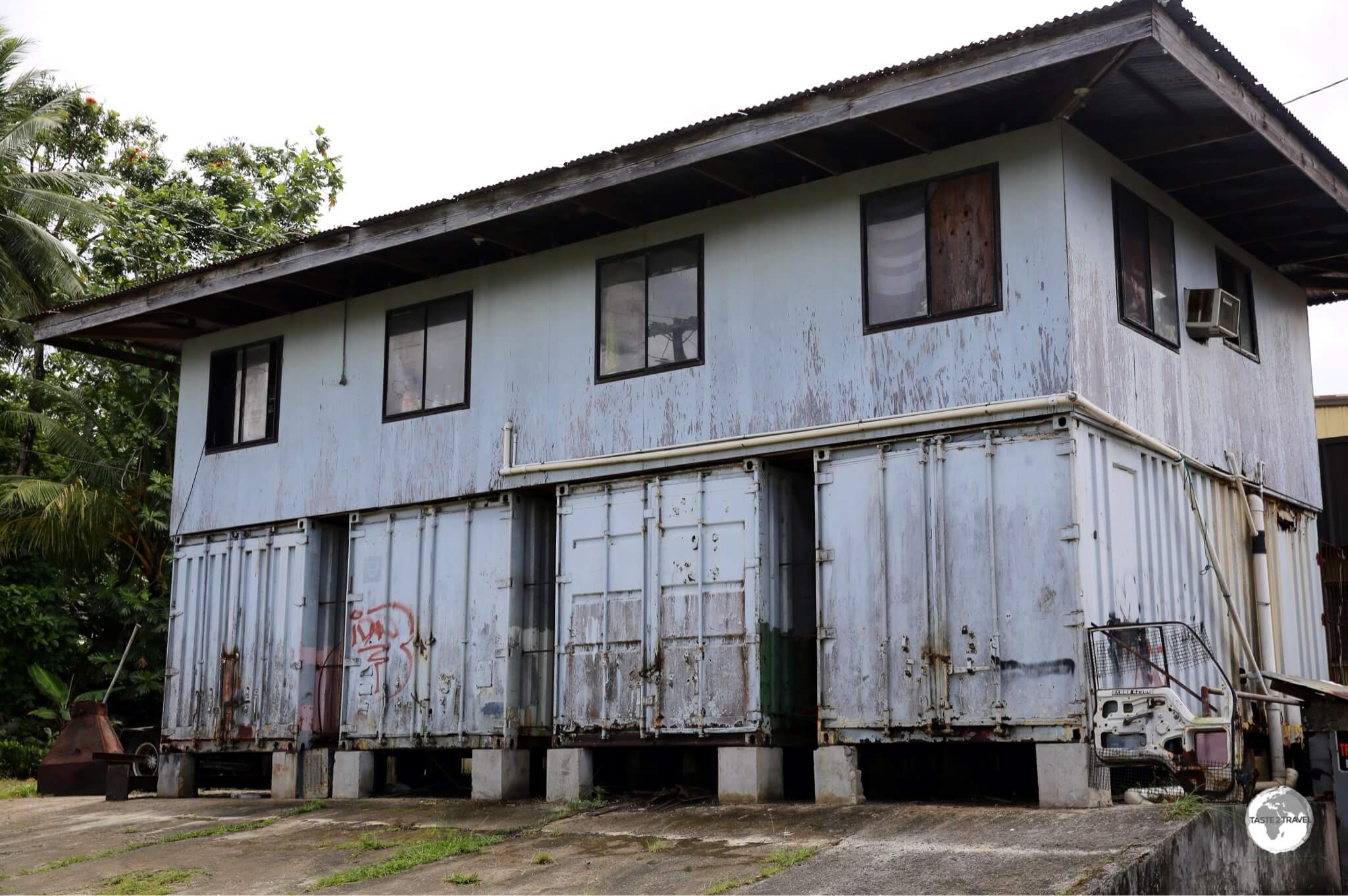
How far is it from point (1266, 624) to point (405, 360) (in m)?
9.95

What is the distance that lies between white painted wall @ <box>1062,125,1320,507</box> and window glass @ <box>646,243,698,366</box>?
3910 millimetres

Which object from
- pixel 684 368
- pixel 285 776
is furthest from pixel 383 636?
pixel 684 368

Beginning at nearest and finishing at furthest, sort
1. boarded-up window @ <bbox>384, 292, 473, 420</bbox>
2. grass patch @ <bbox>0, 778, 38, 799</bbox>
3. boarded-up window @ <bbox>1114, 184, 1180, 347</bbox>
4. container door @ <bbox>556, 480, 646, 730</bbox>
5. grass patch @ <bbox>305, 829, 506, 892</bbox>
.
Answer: grass patch @ <bbox>305, 829, 506, 892</bbox> → boarded-up window @ <bbox>1114, 184, 1180, 347</bbox> → container door @ <bbox>556, 480, 646, 730</bbox> → boarded-up window @ <bbox>384, 292, 473, 420</bbox> → grass patch @ <bbox>0, 778, 38, 799</bbox>

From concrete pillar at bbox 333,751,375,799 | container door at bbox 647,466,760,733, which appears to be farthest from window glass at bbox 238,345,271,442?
container door at bbox 647,466,760,733

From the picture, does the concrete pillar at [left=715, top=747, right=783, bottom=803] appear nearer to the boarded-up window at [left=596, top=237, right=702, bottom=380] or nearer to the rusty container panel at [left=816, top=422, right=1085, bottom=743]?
the rusty container panel at [left=816, top=422, right=1085, bottom=743]

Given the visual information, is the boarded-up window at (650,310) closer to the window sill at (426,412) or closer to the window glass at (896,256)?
the window glass at (896,256)

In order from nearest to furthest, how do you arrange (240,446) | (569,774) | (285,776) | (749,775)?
(749,775), (569,774), (285,776), (240,446)

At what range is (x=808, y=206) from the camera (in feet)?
43.8

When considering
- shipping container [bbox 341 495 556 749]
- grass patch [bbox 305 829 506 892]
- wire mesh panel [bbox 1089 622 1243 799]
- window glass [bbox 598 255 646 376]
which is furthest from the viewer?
shipping container [bbox 341 495 556 749]

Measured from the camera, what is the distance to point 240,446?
18.0 meters

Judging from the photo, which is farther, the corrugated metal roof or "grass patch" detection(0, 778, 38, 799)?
"grass patch" detection(0, 778, 38, 799)

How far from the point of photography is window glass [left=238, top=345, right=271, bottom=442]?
59.0 feet

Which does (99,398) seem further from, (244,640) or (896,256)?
(896,256)

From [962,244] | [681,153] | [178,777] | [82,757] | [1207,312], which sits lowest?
[178,777]
